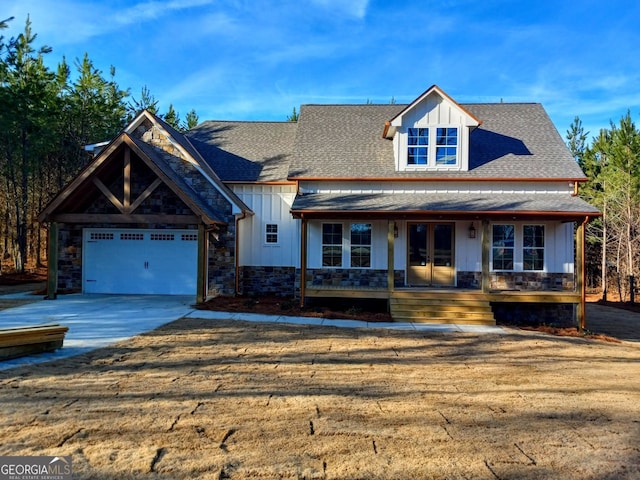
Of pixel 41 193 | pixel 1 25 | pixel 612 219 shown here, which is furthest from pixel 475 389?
pixel 41 193

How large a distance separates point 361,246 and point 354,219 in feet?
3.78

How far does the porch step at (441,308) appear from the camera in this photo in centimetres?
1159

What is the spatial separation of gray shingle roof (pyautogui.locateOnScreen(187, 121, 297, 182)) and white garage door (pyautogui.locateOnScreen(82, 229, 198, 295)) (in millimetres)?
2954

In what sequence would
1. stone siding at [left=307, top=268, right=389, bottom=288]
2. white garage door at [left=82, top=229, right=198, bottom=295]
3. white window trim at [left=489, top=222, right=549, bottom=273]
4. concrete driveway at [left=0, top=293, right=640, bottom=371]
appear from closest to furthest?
1. concrete driveway at [left=0, top=293, right=640, bottom=371]
2. white window trim at [left=489, top=222, right=549, bottom=273]
3. stone siding at [left=307, top=268, right=389, bottom=288]
4. white garage door at [left=82, top=229, right=198, bottom=295]

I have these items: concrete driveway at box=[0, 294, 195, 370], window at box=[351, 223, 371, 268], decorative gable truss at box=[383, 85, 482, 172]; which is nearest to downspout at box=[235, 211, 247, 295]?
concrete driveway at box=[0, 294, 195, 370]

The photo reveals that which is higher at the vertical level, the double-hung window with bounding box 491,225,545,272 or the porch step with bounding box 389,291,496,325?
the double-hung window with bounding box 491,225,545,272

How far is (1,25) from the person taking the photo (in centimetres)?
1448

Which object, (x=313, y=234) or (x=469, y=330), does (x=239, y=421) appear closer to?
(x=469, y=330)

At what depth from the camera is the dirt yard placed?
11.4ft

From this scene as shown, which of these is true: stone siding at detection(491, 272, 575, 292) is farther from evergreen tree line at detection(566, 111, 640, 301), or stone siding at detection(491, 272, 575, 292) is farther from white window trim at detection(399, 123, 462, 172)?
evergreen tree line at detection(566, 111, 640, 301)

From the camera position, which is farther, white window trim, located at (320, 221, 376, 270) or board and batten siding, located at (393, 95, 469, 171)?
board and batten siding, located at (393, 95, 469, 171)

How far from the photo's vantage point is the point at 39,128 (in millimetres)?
20922

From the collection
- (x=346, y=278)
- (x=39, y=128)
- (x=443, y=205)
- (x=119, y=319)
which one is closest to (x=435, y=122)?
(x=443, y=205)

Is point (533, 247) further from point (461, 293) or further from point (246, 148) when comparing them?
point (246, 148)
